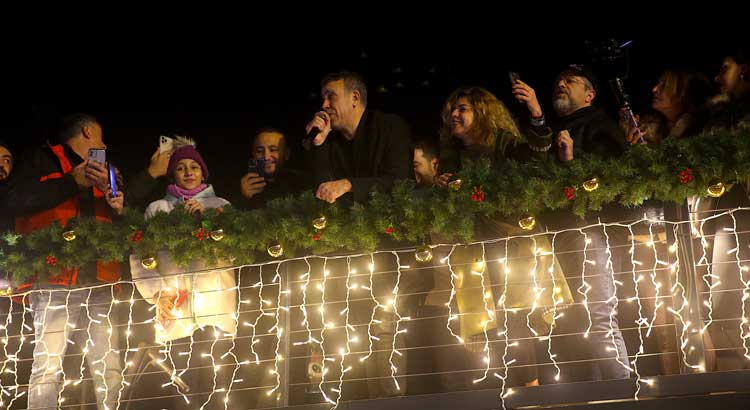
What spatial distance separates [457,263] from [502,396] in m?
0.67

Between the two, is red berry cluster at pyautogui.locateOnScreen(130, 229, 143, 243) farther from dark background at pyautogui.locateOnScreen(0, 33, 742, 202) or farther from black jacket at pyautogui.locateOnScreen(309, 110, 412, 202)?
dark background at pyautogui.locateOnScreen(0, 33, 742, 202)

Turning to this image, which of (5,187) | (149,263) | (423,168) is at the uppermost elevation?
(5,187)

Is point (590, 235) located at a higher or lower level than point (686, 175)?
lower

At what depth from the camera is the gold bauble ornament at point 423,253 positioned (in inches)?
167

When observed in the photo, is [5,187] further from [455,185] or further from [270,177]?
[455,185]

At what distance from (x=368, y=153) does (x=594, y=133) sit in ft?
3.61

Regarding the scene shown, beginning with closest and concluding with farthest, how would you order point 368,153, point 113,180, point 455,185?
point 455,185
point 368,153
point 113,180

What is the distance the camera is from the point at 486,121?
4633mm

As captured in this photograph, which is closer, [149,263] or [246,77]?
[149,263]

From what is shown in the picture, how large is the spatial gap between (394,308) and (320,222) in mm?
513

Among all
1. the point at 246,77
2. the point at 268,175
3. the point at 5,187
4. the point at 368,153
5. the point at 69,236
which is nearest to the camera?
the point at 69,236

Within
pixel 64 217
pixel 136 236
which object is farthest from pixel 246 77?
pixel 136 236

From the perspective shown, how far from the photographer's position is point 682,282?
13.3 feet

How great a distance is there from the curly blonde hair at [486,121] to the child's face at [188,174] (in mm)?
1301
